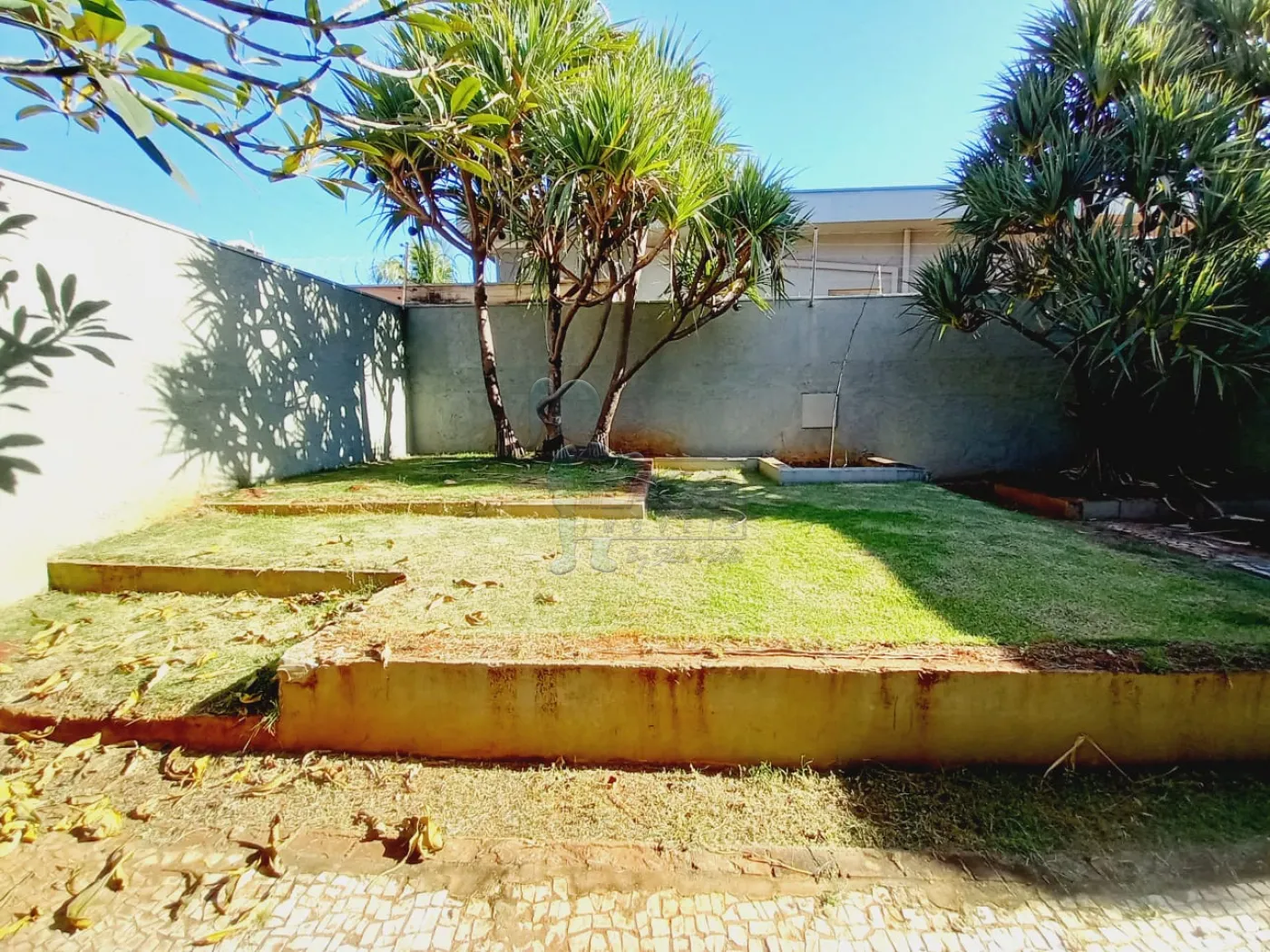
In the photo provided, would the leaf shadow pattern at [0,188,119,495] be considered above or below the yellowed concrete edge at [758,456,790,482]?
above

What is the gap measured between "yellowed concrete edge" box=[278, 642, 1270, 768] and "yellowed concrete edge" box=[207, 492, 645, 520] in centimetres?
204

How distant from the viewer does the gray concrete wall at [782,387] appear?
6.59 metres

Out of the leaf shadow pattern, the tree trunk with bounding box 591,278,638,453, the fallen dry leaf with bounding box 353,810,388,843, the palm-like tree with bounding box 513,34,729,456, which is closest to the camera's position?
the fallen dry leaf with bounding box 353,810,388,843

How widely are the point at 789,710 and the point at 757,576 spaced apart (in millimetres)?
972

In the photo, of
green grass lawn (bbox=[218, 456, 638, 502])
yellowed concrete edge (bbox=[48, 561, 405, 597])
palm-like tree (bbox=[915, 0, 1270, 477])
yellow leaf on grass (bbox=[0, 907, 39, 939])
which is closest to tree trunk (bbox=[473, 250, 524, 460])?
green grass lawn (bbox=[218, 456, 638, 502])

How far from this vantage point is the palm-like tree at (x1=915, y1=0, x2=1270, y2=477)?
13.3 ft

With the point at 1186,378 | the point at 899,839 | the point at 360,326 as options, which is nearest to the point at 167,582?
the point at 899,839

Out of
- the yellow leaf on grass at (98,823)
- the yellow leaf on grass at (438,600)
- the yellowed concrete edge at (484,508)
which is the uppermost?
the yellowed concrete edge at (484,508)

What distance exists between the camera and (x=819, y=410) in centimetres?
684

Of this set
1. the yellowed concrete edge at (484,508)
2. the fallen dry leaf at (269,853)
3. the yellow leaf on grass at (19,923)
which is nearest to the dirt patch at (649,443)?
the yellowed concrete edge at (484,508)

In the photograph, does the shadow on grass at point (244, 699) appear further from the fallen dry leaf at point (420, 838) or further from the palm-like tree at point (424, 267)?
the palm-like tree at point (424, 267)

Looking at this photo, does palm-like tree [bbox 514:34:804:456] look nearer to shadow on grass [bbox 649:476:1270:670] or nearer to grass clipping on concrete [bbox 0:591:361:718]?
shadow on grass [bbox 649:476:1270:670]

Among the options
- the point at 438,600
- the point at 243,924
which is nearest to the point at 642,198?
the point at 438,600

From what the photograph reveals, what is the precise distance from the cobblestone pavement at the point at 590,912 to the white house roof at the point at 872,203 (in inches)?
377
